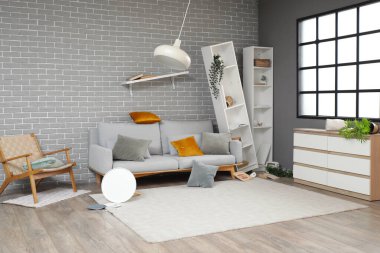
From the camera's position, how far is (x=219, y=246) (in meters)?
3.73

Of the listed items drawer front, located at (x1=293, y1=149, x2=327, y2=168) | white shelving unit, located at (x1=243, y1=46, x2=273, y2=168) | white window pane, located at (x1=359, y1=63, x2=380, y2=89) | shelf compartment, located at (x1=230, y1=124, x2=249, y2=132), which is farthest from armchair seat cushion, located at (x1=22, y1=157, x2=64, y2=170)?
white window pane, located at (x1=359, y1=63, x2=380, y2=89)

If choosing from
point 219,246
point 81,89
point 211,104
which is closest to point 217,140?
point 211,104

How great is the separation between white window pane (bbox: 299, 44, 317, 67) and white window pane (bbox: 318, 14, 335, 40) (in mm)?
224

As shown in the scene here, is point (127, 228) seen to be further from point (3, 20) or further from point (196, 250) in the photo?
point (3, 20)

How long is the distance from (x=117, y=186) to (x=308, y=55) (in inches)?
141

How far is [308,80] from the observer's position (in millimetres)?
7016

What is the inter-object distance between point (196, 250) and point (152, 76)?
385cm

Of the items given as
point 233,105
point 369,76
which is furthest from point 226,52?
point 369,76

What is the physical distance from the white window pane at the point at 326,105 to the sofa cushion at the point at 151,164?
7.36ft

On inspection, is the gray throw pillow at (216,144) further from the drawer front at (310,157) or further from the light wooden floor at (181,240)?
the light wooden floor at (181,240)

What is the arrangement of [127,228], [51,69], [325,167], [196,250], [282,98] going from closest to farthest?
[196,250]
[127,228]
[325,167]
[51,69]
[282,98]

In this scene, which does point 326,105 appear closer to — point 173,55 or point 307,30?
point 307,30

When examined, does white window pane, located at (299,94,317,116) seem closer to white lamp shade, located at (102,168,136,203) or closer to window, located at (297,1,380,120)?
window, located at (297,1,380,120)

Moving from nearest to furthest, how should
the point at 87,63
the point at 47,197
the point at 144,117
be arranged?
the point at 47,197
the point at 87,63
the point at 144,117
